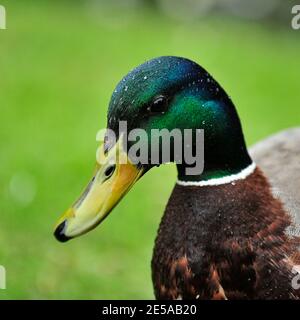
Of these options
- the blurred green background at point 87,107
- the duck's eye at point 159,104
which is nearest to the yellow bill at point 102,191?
the duck's eye at point 159,104

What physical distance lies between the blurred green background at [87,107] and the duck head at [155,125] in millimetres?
991

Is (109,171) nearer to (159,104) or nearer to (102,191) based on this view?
(102,191)

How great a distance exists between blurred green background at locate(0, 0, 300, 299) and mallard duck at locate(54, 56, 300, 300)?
968 mm

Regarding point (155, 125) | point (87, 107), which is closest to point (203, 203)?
point (155, 125)

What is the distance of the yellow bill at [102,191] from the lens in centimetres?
203

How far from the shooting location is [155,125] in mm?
2098

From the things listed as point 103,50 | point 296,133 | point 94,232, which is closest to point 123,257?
point 94,232

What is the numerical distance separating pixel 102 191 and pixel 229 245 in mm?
370

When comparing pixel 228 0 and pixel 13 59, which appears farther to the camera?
pixel 228 0

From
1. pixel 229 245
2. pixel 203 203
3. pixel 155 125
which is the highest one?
pixel 155 125

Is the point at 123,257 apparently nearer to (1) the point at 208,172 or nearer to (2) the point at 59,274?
(2) the point at 59,274

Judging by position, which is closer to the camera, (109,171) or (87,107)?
(109,171)

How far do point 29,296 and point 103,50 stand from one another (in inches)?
212

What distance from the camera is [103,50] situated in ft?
26.5
